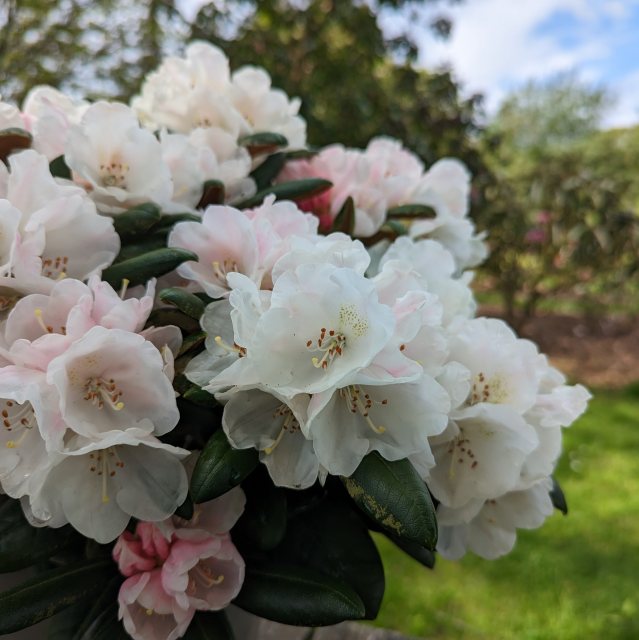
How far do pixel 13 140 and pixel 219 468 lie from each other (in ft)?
1.17

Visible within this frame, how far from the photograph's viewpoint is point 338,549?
21.8 inches

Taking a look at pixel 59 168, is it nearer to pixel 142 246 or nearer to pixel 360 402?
pixel 142 246

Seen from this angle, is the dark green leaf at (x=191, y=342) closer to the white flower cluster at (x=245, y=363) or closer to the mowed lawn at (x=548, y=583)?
the white flower cluster at (x=245, y=363)

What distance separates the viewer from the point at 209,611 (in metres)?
0.56

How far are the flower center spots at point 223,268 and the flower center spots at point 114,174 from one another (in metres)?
0.14

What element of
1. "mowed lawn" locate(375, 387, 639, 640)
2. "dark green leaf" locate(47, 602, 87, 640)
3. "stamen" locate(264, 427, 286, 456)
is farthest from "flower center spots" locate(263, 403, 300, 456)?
"mowed lawn" locate(375, 387, 639, 640)

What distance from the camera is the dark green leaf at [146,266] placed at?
0.54 meters

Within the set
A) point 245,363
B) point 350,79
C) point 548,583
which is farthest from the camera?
point 350,79

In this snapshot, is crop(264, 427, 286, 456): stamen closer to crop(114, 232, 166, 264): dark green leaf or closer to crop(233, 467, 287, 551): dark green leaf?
crop(233, 467, 287, 551): dark green leaf

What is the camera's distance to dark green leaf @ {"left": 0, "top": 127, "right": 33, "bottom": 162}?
2.00 feet

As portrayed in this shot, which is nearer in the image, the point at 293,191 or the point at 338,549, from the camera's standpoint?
the point at 338,549

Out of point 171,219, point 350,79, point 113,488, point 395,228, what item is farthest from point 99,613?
point 350,79

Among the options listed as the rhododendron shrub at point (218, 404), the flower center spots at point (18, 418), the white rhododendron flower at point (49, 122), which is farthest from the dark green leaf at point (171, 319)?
the white rhododendron flower at point (49, 122)

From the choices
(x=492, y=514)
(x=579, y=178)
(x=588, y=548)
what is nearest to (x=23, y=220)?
(x=492, y=514)
